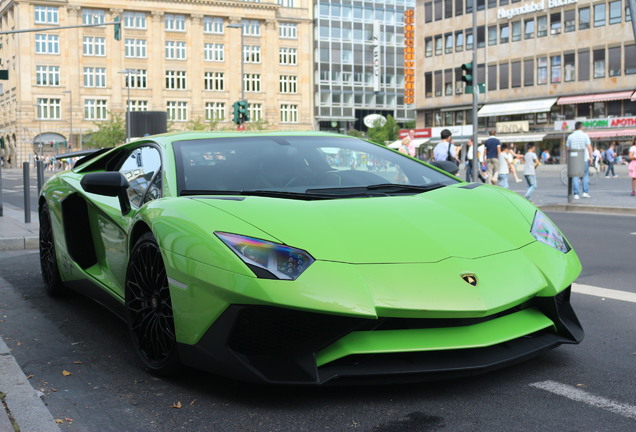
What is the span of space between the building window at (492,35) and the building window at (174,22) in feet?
129

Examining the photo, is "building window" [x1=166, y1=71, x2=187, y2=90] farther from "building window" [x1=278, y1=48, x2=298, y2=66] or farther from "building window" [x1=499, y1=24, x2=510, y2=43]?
"building window" [x1=499, y1=24, x2=510, y2=43]

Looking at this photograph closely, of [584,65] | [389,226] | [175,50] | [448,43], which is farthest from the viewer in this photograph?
[175,50]

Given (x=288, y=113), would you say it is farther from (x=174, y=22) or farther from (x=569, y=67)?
(x=569, y=67)

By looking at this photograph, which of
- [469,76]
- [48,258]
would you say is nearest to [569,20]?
[469,76]

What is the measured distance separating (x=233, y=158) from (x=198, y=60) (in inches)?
3407

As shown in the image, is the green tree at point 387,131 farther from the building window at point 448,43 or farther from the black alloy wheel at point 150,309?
the black alloy wheel at point 150,309

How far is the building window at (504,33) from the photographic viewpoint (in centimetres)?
6012

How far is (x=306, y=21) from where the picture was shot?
9381cm

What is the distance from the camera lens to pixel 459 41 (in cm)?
6347

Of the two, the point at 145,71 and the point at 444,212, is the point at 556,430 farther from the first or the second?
the point at 145,71

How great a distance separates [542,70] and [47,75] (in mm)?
50467

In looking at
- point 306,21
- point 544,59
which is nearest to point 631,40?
point 544,59

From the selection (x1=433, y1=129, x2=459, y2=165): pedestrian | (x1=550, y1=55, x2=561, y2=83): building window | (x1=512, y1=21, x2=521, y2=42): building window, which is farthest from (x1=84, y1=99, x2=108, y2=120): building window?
(x1=433, y1=129, x2=459, y2=165): pedestrian

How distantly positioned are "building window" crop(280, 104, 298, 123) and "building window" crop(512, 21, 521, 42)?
38040mm
